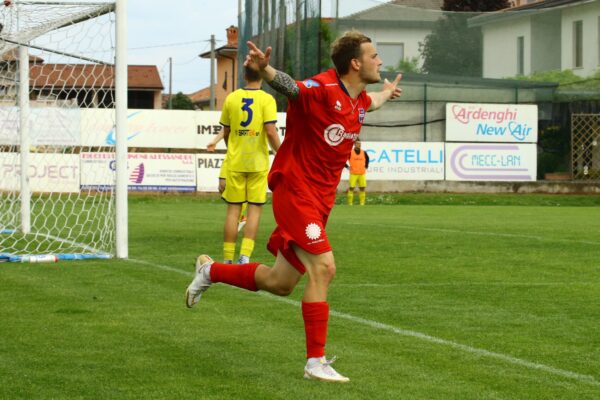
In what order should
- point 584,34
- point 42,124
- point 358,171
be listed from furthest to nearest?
point 584,34, point 358,171, point 42,124

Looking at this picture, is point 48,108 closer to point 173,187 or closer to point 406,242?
point 406,242

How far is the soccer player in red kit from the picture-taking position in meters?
5.86

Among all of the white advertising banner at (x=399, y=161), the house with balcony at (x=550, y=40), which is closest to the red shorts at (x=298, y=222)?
the white advertising banner at (x=399, y=161)

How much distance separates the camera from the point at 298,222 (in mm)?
5906

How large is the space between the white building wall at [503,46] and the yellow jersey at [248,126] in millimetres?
29909

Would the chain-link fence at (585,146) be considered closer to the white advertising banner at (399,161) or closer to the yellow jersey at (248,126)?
the white advertising banner at (399,161)

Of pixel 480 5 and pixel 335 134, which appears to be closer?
pixel 335 134

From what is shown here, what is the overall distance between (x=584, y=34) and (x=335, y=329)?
39213mm

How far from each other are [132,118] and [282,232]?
95.0ft

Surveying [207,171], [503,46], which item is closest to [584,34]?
[503,46]

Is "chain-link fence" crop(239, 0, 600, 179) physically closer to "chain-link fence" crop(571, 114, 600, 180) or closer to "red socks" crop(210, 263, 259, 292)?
"chain-link fence" crop(571, 114, 600, 180)

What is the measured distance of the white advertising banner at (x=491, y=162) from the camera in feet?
115

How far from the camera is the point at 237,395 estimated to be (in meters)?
5.27

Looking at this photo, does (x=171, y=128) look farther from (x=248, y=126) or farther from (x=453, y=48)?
(x=248, y=126)
